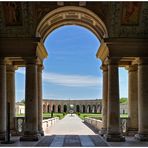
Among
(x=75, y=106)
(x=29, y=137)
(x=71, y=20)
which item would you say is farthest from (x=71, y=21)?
(x=75, y=106)

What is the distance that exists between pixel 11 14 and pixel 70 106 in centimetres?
13879

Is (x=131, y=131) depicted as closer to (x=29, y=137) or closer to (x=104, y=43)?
(x=104, y=43)

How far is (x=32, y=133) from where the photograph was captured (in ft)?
89.8

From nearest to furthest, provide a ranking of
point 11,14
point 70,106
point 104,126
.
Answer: point 11,14
point 104,126
point 70,106

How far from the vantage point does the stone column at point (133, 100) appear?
32.7m

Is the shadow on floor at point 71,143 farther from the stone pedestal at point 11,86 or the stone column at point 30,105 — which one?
the stone pedestal at point 11,86

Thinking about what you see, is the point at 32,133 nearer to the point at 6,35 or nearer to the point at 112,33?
the point at 6,35

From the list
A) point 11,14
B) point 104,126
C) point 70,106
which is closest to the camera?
point 11,14

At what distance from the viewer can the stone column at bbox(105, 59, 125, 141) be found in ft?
89.4

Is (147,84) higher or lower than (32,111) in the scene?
higher

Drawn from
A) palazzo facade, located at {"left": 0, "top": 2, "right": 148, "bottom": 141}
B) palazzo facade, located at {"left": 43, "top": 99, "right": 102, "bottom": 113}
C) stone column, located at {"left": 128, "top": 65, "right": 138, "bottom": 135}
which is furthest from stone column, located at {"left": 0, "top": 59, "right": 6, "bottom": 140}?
palazzo facade, located at {"left": 43, "top": 99, "right": 102, "bottom": 113}

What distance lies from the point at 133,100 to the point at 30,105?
31.0 feet

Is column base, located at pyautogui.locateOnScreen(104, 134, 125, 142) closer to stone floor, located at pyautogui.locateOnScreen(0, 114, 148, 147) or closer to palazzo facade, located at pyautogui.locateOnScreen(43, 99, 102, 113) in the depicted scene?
stone floor, located at pyautogui.locateOnScreen(0, 114, 148, 147)

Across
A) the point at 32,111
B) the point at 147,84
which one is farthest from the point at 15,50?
the point at 147,84
